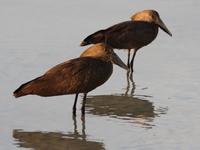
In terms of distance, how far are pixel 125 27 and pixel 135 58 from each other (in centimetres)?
122

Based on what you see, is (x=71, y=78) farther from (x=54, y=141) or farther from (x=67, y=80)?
(x=54, y=141)

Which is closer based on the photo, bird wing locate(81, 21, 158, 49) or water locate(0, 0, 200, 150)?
water locate(0, 0, 200, 150)

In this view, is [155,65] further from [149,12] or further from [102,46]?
[102,46]

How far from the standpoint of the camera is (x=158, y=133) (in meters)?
8.78

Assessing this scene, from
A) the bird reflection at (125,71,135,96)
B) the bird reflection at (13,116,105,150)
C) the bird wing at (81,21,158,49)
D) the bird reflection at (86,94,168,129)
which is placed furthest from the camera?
the bird wing at (81,21,158,49)

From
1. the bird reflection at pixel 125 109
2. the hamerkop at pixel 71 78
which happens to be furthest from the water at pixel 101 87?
the hamerkop at pixel 71 78

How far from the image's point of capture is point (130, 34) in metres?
13.1

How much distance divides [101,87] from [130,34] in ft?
6.54

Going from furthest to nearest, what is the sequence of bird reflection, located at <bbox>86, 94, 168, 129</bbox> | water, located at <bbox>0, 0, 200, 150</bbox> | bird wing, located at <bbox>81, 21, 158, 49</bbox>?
bird wing, located at <bbox>81, 21, 158, 49</bbox>
bird reflection, located at <bbox>86, 94, 168, 129</bbox>
water, located at <bbox>0, 0, 200, 150</bbox>

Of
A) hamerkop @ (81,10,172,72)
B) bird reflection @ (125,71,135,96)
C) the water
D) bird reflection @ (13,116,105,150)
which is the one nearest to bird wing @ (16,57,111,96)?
the water

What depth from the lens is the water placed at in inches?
334

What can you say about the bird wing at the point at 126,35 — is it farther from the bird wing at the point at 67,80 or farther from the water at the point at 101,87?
the bird wing at the point at 67,80

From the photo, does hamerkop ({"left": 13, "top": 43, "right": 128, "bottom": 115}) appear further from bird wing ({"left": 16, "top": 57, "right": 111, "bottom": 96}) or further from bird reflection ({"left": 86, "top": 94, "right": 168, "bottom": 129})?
bird reflection ({"left": 86, "top": 94, "right": 168, "bottom": 129})

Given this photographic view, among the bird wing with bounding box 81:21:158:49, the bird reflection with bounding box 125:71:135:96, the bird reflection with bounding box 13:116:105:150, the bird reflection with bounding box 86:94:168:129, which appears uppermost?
the bird wing with bounding box 81:21:158:49
